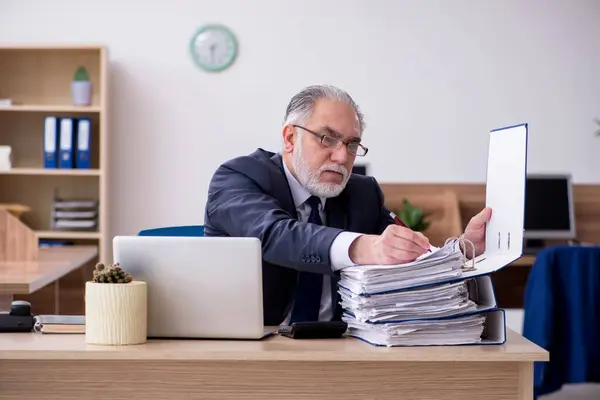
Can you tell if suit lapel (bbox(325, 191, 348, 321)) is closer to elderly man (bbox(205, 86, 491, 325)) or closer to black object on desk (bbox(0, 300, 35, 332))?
elderly man (bbox(205, 86, 491, 325))

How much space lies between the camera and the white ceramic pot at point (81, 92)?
545cm

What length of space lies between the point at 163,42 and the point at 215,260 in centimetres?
403

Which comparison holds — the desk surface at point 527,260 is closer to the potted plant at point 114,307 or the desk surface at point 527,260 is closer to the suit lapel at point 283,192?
the suit lapel at point 283,192

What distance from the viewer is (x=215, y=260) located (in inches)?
71.4

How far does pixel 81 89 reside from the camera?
545 cm

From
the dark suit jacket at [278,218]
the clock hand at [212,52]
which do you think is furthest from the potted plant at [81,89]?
the dark suit jacket at [278,218]

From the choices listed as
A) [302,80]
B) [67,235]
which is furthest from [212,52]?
[67,235]

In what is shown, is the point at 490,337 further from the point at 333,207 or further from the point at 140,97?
the point at 140,97

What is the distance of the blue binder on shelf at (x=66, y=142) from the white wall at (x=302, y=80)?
314 mm

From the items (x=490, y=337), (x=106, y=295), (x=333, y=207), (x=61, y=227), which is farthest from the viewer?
(x=61, y=227)

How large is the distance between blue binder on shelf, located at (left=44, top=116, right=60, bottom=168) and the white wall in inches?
15.1

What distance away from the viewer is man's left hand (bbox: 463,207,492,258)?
201 centimetres

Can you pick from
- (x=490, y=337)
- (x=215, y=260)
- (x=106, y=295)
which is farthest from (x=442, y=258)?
(x=106, y=295)

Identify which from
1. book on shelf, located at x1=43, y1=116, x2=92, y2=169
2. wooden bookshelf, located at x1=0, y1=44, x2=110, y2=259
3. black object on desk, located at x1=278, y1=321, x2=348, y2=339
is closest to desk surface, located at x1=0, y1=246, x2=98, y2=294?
book on shelf, located at x1=43, y1=116, x2=92, y2=169
